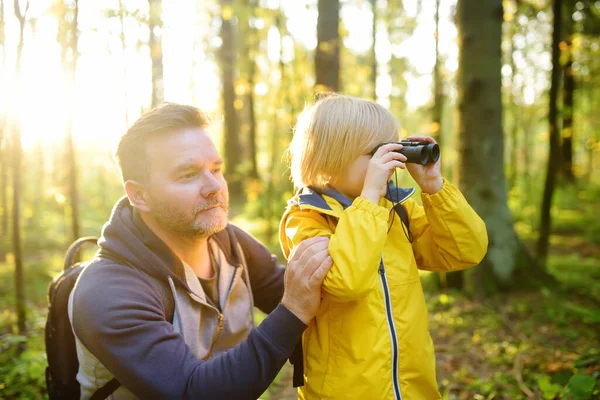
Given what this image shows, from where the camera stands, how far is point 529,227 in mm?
9961

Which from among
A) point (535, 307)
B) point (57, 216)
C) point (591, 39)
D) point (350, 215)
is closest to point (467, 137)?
point (535, 307)

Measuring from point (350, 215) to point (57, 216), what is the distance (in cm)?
1400

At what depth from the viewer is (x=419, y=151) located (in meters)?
1.88

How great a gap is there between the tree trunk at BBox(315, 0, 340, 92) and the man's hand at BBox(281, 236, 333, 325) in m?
5.14

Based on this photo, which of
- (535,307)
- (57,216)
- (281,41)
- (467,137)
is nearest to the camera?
(535,307)

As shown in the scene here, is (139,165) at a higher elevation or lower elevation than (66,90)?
lower

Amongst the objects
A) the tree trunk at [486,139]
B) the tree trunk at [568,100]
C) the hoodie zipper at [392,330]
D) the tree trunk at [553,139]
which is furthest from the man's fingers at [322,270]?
the tree trunk at [568,100]

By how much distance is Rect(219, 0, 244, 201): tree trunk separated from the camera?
46.7 feet

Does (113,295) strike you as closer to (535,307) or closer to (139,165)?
(139,165)

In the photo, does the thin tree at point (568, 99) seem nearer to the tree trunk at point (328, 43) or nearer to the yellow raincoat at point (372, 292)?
the tree trunk at point (328, 43)

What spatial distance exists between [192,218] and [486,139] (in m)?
4.07

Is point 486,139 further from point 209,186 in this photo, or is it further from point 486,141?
point 209,186

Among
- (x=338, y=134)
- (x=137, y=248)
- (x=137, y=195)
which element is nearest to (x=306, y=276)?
(x=338, y=134)

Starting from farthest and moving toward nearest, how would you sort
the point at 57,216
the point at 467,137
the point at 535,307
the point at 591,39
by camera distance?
Result: the point at 57,216 < the point at 591,39 < the point at 467,137 < the point at 535,307
